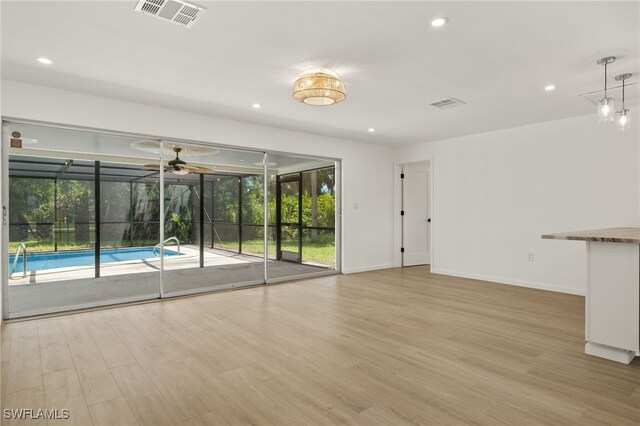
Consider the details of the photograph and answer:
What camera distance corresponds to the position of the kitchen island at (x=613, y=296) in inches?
106

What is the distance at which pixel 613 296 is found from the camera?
2805 mm

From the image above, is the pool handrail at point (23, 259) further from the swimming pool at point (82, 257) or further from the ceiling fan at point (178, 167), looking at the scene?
the ceiling fan at point (178, 167)

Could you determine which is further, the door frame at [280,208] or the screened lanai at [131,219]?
the door frame at [280,208]

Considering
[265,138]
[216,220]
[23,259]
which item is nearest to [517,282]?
[265,138]

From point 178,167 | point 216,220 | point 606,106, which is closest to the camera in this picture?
point 606,106

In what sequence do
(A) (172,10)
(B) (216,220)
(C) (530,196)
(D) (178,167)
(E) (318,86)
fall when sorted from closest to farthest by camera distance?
(A) (172,10) < (E) (318,86) < (D) (178,167) < (C) (530,196) < (B) (216,220)

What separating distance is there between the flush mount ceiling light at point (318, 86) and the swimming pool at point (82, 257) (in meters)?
3.10

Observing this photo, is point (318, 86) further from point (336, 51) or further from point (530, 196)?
point (530, 196)

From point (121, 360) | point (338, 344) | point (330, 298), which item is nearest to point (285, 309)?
point (330, 298)

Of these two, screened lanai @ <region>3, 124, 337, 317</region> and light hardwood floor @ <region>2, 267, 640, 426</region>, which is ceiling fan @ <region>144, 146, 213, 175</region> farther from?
light hardwood floor @ <region>2, 267, 640, 426</region>

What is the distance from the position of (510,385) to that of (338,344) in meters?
1.36

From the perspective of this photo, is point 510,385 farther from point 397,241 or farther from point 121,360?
point 397,241

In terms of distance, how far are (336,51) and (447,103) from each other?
6.86 feet

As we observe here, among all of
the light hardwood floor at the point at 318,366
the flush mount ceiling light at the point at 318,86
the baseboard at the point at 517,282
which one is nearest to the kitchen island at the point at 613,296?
the light hardwood floor at the point at 318,366
